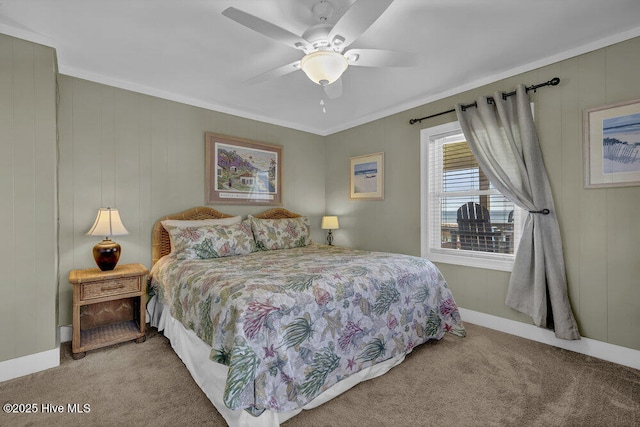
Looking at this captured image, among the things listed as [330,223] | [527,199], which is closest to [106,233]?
[330,223]

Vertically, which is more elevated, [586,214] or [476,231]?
[586,214]

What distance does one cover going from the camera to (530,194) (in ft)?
8.91

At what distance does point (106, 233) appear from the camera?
2.65 metres

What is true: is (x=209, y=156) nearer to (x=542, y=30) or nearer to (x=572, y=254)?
(x=542, y=30)

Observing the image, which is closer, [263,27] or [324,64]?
[263,27]

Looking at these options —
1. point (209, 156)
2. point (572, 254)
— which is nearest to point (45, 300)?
point (209, 156)

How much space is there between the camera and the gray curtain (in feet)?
8.43

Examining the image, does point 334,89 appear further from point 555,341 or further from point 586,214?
point 555,341

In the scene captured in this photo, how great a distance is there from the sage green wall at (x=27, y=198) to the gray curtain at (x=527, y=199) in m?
3.82

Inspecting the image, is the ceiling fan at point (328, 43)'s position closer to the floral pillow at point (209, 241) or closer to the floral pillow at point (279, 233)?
the floral pillow at point (209, 241)

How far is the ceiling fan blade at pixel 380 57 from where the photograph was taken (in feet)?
6.44

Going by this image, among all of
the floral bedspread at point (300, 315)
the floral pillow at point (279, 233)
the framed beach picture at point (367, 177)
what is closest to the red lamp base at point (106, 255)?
the floral bedspread at point (300, 315)

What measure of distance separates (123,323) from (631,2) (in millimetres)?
4832

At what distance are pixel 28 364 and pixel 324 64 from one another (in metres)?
3.03
